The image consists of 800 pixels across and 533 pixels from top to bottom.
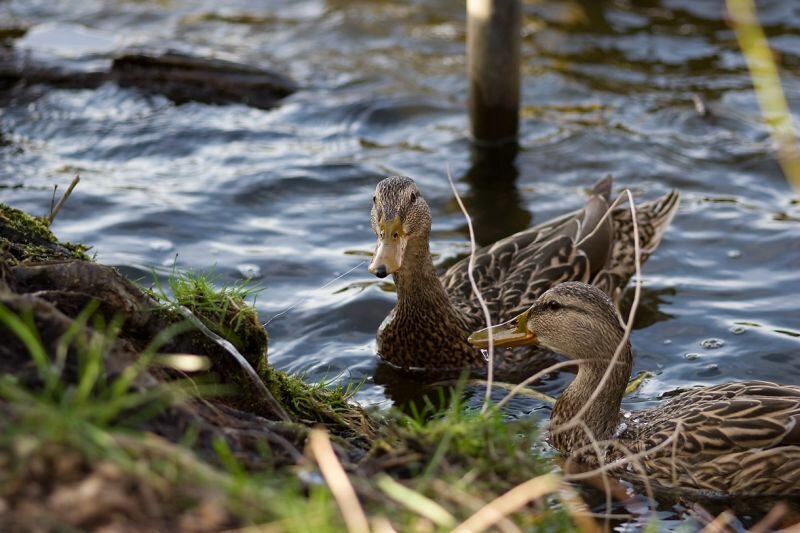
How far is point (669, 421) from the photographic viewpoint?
18.9 ft

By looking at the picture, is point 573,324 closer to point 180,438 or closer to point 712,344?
point 712,344

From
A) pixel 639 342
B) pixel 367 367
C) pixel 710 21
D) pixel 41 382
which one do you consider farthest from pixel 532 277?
pixel 710 21

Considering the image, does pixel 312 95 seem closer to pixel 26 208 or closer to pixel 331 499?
pixel 26 208

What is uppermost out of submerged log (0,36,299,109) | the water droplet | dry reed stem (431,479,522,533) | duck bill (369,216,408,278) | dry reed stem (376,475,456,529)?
submerged log (0,36,299,109)

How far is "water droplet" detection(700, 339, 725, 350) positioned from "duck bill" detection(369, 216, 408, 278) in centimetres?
222

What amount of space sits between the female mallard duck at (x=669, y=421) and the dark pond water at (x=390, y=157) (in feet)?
2.38

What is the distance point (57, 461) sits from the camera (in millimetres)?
3043

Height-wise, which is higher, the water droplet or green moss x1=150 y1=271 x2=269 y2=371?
green moss x1=150 y1=271 x2=269 y2=371

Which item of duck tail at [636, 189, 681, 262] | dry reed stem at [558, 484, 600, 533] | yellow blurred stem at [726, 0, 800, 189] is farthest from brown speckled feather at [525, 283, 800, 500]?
yellow blurred stem at [726, 0, 800, 189]

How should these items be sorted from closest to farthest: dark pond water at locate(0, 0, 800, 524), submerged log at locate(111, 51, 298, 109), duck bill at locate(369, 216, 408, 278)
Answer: duck bill at locate(369, 216, 408, 278), dark pond water at locate(0, 0, 800, 524), submerged log at locate(111, 51, 298, 109)

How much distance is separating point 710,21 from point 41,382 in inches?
485

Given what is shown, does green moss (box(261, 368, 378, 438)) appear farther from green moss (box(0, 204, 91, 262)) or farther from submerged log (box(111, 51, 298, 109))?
submerged log (box(111, 51, 298, 109))

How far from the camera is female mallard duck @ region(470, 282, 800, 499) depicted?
18.0ft

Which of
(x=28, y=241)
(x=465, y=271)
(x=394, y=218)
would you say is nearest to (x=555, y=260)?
(x=465, y=271)
